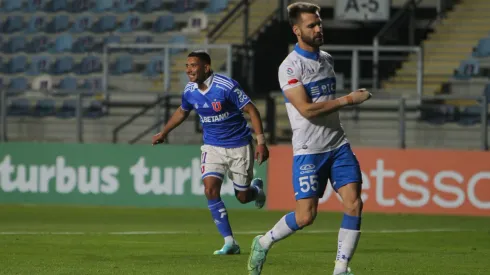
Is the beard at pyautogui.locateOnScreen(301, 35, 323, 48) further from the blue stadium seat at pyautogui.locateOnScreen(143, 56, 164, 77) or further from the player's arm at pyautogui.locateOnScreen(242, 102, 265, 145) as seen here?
the blue stadium seat at pyautogui.locateOnScreen(143, 56, 164, 77)

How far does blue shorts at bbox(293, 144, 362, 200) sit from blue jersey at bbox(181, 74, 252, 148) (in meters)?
3.59

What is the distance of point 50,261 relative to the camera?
10961mm

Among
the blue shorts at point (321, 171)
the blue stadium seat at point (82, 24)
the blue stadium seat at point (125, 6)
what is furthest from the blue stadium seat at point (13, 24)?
the blue shorts at point (321, 171)

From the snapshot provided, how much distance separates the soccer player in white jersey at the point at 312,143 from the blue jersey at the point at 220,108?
3.54 meters

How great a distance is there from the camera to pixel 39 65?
26.7 metres

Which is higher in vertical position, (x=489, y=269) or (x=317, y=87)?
(x=317, y=87)

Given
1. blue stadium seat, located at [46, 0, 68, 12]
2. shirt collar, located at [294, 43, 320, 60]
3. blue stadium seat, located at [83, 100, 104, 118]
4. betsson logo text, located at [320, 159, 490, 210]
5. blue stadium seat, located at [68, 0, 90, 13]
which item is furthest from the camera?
blue stadium seat, located at [46, 0, 68, 12]

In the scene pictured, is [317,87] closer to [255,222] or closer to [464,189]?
[255,222]

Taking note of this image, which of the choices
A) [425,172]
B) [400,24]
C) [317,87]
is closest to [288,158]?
[425,172]

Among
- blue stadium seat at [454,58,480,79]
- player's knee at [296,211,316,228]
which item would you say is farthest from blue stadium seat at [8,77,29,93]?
player's knee at [296,211,316,228]

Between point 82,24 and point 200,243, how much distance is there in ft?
49.0

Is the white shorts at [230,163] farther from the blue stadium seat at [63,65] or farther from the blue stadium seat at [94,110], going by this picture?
the blue stadium seat at [63,65]

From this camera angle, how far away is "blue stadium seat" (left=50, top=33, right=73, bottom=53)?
2689cm

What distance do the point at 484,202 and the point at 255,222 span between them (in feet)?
13.4
